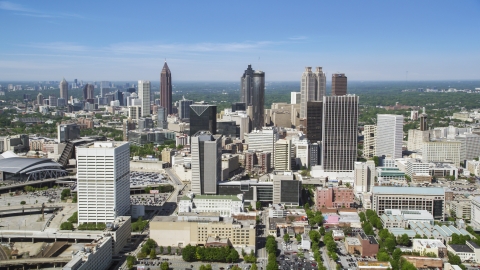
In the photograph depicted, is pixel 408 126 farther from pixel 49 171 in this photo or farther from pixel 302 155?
pixel 49 171

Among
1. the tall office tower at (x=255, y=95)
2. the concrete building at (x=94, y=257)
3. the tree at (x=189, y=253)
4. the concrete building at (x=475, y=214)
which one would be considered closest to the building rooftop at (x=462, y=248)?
the concrete building at (x=475, y=214)

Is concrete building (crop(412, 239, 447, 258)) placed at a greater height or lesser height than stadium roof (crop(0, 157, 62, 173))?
lesser

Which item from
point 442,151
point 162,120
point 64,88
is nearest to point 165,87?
point 162,120

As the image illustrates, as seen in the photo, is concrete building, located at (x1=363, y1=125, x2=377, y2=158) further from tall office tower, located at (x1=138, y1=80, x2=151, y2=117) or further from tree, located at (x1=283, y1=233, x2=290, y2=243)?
tall office tower, located at (x1=138, y1=80, x2=151, y2=117)

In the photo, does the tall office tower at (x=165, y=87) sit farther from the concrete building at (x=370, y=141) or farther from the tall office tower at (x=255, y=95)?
the concrete building at (x=370, y=141)

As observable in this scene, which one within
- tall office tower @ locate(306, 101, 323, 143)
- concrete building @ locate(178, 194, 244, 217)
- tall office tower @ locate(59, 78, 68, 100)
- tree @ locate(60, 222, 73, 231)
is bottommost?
tree @ locate(60, 222, 73, 231)

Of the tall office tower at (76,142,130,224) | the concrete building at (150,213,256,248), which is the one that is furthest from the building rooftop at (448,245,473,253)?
the tall office tower at (76,142,130,224)

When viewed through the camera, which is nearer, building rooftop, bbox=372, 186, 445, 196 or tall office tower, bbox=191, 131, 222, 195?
building rooftop, bbox=372, 186, 445, 196

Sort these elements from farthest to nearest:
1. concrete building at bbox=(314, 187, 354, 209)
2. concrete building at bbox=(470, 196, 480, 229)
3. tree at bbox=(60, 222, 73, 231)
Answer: concrete building at bbox=(314, 187, 354, 209) < concrete building at bbox=(470, 196, 480, 229) < tree at bbox=(60, 222, 73, 231)
